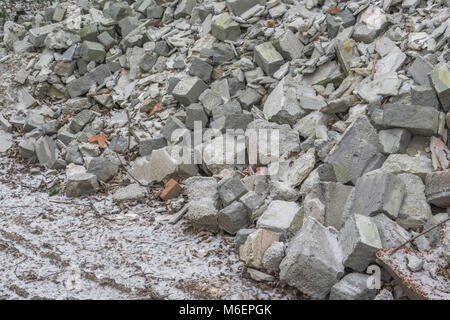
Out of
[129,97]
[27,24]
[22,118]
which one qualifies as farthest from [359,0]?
[27,24]

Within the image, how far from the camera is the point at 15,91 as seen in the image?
844 centimetres

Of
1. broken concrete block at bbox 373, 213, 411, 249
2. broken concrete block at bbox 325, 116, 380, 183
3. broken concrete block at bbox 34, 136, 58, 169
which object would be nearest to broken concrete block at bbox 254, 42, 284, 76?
broken concrete block at bbox 325, 116, 380, 183

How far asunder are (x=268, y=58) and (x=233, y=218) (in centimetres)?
278

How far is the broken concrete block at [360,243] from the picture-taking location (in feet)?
12.0

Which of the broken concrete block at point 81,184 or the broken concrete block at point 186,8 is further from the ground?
the broken concrete block at point 186,8

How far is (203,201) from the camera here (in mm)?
5020

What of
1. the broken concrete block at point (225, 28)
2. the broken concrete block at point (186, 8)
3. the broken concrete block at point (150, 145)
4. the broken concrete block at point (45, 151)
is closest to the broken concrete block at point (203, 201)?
the broken concrete block at point (150, 145)

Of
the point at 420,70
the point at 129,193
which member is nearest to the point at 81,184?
the point at 129,193

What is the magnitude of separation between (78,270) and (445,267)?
344 cm

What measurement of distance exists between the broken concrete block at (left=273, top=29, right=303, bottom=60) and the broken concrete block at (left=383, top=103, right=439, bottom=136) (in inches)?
86.4

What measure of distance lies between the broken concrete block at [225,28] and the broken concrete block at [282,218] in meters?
3.62

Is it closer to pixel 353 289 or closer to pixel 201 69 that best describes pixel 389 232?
pixel 353 289

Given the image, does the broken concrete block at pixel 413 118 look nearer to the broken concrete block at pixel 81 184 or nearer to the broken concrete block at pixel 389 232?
the broken concrete block at pixel 389 232

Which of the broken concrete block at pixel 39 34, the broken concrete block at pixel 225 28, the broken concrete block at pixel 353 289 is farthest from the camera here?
the broken concrete block at pixel 39 34
